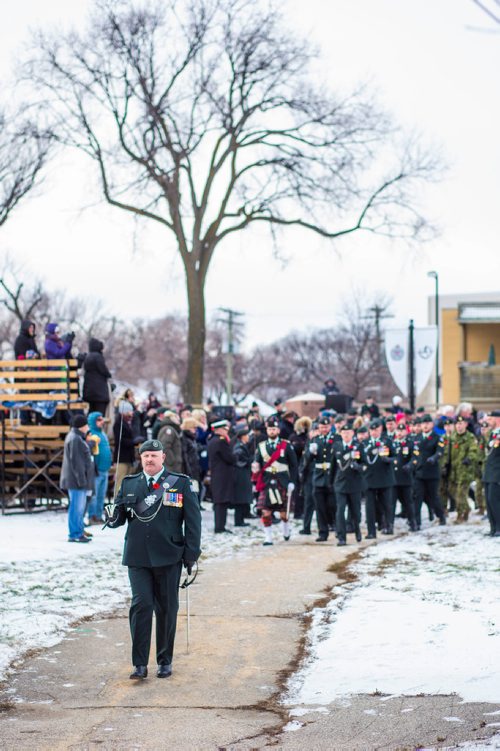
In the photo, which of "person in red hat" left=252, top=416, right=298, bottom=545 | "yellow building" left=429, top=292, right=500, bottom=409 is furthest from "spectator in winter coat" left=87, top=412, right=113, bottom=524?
"yellow building" left=429, top=292, right=500, bottom=409

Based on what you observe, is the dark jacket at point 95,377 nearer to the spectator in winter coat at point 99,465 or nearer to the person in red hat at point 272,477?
the spectator in winter coat at point 99,465

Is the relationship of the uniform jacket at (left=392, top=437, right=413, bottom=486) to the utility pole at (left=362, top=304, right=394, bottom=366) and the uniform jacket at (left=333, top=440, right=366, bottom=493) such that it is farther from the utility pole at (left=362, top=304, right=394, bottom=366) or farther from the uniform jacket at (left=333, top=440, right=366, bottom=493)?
the utility pole at (left=362, top=304, right=394, bottom=366)

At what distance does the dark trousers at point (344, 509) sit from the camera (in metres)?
17.2

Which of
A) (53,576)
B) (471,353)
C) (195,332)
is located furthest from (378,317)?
(53,576)

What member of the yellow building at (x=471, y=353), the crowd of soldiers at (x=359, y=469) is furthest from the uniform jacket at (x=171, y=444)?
the yellow building at (x=471, y=353)

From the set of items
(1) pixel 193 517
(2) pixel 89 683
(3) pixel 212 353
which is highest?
(3) pixel 212 353

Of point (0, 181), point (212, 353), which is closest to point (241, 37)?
point (0, 181)

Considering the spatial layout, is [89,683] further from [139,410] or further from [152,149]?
[152,149]

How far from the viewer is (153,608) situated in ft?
29.2

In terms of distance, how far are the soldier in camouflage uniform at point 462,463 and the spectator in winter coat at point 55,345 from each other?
7090 mm

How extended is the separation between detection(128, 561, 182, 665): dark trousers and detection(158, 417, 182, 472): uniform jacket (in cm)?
881

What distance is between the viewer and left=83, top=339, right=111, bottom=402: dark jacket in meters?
20.4

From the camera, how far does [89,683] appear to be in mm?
8516

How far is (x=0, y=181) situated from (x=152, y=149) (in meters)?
4.45
